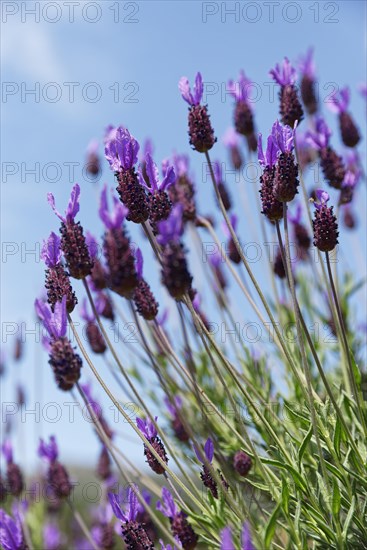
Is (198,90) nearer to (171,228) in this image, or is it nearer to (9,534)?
(171,228)

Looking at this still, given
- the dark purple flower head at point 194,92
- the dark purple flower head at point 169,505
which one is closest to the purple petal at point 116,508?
the dark purple flower head at point 169,505


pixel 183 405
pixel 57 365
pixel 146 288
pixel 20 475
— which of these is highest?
pixel 146 288

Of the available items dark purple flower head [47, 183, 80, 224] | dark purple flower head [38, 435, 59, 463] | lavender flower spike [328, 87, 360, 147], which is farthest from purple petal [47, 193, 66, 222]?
lavender flower spike [328, 87, 360, 147]

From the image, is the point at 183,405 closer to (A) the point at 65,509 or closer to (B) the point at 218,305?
(B) the point at 218,305

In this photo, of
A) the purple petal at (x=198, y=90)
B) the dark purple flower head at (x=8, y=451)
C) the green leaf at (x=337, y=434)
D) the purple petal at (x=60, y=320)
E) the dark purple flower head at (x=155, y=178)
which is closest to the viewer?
the purple petal at (x=60, y=320)

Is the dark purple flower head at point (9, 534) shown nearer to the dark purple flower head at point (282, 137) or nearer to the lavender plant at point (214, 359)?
the lavender plant at point (214, 359)

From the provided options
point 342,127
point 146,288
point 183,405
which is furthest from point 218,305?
point 146,288
